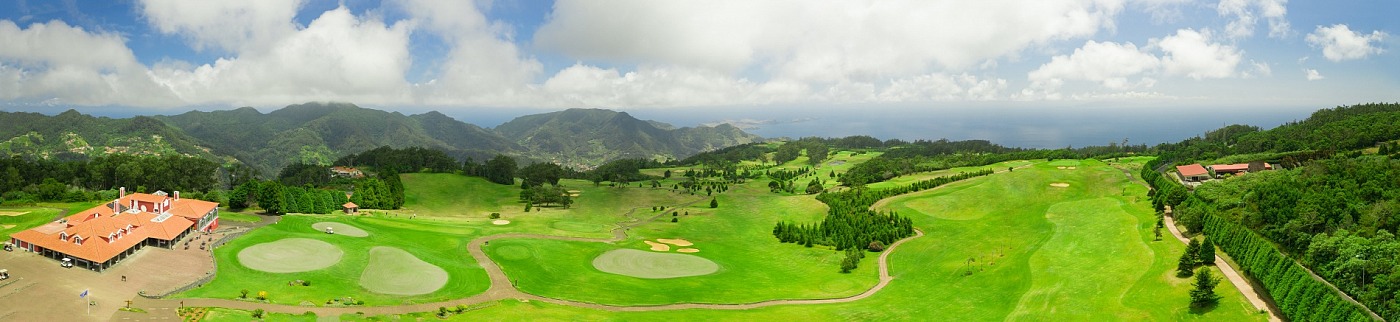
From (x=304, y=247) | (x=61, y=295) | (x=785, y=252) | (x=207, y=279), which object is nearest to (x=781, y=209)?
(x=785, y=252)

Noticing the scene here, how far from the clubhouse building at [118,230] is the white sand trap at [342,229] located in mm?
10321

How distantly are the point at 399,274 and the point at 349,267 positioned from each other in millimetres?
4564

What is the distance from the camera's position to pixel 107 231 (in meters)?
49.1

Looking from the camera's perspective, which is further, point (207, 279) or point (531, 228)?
point (531, 228)

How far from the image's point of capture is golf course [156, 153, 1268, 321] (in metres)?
45.9

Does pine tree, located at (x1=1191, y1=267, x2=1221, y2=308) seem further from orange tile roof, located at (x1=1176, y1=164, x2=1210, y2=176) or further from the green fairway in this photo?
orange tile roof, located at (x1=1176, y1=164, x2=1210, y2=176)

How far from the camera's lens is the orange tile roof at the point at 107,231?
47.3 m

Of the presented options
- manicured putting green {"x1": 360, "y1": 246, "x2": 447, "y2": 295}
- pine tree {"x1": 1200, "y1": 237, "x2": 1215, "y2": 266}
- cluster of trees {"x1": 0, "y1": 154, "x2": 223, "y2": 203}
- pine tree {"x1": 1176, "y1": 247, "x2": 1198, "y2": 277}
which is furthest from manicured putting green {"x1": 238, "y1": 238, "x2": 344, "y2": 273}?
cluster of trees {"x1": 0, "y1": 154, "x2": 223, "y2": 203}

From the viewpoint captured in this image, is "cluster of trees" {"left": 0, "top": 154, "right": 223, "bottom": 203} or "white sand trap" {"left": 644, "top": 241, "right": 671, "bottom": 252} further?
"cluster of trees" {"left": 0, "top": 154, "right": 223, "bottom": 203}

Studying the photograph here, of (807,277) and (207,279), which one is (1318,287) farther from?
(207,279)

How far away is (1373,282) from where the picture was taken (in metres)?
37.6

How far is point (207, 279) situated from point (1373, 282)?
7914 centimetres

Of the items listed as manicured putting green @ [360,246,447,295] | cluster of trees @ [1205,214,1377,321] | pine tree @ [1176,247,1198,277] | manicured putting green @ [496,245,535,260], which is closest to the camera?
cluster of trees @ [1205,214,1377,321]

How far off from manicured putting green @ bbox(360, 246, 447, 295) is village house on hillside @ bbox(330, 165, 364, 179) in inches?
4053
